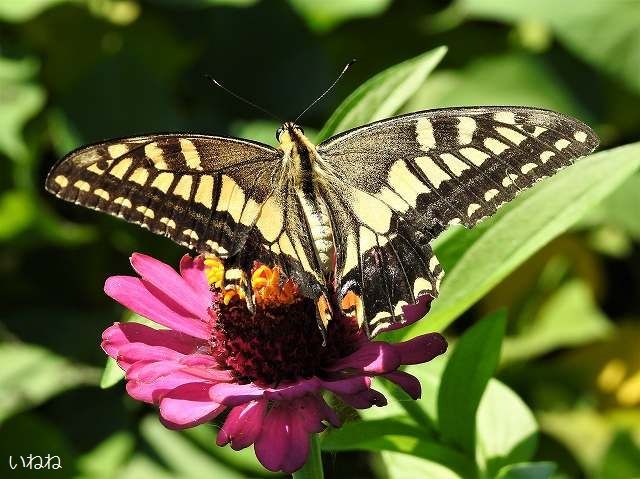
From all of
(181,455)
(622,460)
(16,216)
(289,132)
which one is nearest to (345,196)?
(289,132)

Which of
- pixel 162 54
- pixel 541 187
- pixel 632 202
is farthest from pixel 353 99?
pixel 162 54

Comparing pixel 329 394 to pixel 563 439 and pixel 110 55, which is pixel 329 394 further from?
pixel 110 55

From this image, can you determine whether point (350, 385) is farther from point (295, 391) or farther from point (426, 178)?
point (426, 178)

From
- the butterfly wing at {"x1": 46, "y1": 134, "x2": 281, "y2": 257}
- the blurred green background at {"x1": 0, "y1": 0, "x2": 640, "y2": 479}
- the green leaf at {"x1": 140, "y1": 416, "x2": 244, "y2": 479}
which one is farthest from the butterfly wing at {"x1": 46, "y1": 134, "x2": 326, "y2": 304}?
the green leaf at {"x1": 140, "y1": 416, "x2": 244, "y2": 479}

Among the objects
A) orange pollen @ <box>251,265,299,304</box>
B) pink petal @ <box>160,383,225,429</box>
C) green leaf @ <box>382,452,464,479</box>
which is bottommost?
green leaf @ <box>382,452,464,479</box>

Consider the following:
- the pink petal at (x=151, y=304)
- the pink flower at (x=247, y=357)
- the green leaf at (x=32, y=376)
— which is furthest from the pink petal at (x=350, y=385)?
the green leaf at (x=32, y=376)

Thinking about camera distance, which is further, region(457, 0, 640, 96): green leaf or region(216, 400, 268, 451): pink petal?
region(457, 0, 640, 96): green leaf

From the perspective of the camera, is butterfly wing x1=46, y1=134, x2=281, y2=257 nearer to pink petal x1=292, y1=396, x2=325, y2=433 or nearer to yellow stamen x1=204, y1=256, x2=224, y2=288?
yellow stamen x1=204, y1=256, x2=224, y2=288
